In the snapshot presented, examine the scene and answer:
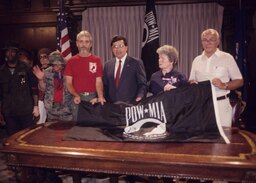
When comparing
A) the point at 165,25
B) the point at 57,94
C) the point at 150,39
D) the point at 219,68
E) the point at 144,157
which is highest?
the point at 165,25

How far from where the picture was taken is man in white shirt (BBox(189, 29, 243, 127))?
10.6 ft

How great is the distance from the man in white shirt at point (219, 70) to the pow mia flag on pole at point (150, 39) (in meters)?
2.50

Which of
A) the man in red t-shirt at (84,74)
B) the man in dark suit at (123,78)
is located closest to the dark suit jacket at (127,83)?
the man in dark suit at (123,78)

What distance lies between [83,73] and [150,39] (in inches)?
98.8

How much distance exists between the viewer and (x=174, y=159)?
203cm

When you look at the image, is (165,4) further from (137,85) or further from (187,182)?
(187,182)

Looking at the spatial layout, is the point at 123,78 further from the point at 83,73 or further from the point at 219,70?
the point at 219,70

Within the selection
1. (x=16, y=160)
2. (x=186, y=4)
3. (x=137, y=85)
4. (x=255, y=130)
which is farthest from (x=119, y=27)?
(x=16, y=160)

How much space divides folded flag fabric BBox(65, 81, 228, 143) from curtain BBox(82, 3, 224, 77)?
3.65m

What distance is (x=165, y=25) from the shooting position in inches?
243

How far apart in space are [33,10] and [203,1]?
3.45 m

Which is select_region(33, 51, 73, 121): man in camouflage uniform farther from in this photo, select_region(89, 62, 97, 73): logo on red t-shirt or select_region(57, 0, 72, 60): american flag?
select_region(57, 0, 72, 60): american flag

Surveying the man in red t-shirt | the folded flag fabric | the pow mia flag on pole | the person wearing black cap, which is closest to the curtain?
the pow mia flag on pole

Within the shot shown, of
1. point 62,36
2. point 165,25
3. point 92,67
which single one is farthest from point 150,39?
point 92,67
